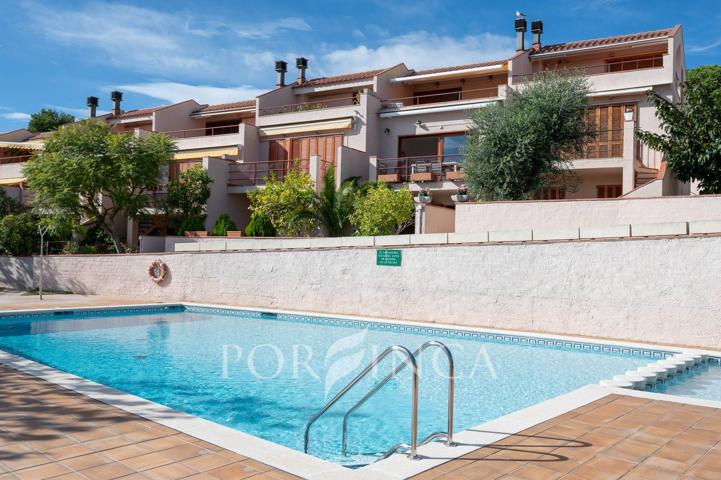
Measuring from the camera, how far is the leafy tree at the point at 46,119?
171ft

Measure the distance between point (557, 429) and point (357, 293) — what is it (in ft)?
40.0

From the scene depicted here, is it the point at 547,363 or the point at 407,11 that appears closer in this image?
the point at 547,363

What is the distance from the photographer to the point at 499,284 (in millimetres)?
15438

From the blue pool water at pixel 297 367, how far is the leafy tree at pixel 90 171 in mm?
8554

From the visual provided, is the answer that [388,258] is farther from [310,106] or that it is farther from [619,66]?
[619,66]

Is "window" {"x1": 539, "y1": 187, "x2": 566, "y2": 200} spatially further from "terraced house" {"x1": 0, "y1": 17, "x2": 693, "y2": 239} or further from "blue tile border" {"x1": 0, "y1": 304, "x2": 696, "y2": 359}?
"blue tile border" {"x1": 0, "y1": 304, "x2": 696, "y2": 359}

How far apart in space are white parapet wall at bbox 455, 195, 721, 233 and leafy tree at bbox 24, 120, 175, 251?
49.4 ft

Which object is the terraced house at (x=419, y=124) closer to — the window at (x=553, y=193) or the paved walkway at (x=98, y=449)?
the window at (x=553, y=193)

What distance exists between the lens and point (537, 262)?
14867mm

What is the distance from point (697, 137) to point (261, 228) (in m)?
15.3

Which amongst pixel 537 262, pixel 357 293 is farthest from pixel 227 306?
pixel 537 262

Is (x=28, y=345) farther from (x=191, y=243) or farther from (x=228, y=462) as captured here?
(x=228, y=462)

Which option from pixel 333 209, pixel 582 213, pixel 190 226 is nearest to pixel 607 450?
pixel 582 213

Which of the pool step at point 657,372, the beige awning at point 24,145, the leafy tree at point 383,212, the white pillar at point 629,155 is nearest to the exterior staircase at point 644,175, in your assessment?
the white pillar at point 629,155
